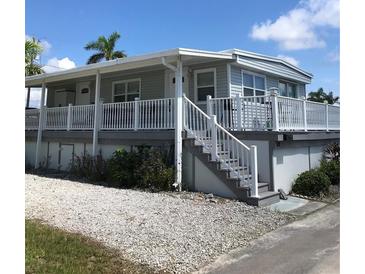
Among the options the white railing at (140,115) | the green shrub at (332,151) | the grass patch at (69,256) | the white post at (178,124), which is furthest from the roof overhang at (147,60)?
the grass patch at (69,256)

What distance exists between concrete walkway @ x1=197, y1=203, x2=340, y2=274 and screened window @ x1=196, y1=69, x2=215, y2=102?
7.64 m

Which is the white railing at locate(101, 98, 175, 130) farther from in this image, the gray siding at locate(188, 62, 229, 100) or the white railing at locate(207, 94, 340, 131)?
the gray siding at locate(188, 62, 229, 100)

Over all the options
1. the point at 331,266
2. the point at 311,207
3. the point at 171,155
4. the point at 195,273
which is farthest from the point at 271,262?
the point at 171,155

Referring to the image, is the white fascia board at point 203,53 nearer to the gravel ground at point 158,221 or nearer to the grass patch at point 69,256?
the gravel ground at point 158,221

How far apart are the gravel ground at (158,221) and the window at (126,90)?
6.82 metres

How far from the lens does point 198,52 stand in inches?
449

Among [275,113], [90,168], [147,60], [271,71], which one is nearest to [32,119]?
[90,168]

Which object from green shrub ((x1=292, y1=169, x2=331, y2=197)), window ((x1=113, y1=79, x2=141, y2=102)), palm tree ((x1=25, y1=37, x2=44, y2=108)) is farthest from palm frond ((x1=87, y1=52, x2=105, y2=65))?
green shrub ((x1=292, y1=169, x2=331, y2=197))

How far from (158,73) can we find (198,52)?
466cm

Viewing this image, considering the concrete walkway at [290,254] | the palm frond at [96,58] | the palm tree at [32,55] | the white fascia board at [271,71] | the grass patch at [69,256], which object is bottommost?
the concrete walkway at [290,254]

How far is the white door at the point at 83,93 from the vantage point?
19.2 meters

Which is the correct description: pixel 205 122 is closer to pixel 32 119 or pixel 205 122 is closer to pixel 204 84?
pixel 204 84

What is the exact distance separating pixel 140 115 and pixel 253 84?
5.40m

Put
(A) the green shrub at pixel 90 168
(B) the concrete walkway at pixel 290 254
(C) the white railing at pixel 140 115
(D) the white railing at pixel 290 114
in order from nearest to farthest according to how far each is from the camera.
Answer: (B) the concrete walkway at pixel 290 254
(D) the white railing at pixel 290 114
(C) the white railing at pixel 140 115
(A) the green shrub at pixel 90 168
